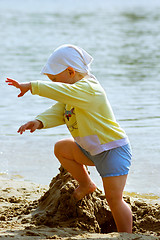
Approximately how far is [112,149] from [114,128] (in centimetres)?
14

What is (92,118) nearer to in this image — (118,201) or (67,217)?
(118,201)

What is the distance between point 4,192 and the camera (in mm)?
4566

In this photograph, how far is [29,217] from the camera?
3854 mm

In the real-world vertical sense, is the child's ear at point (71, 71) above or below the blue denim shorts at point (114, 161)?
above

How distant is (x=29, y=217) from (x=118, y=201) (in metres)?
0.74

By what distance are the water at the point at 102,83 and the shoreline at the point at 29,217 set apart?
33 centimetres

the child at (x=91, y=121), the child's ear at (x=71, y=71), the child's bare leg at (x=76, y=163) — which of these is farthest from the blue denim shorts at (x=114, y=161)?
the child's ear at (x=71, y=71)

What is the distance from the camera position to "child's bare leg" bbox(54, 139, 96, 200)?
148 inches

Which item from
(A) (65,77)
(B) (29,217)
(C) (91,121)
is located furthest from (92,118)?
(B) (29,217)

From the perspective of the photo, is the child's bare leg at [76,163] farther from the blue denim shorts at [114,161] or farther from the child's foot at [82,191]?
the blue denim shorts at [114,161]

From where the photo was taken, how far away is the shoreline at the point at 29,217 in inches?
129

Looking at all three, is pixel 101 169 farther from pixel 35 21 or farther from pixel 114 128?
pixel 35 21

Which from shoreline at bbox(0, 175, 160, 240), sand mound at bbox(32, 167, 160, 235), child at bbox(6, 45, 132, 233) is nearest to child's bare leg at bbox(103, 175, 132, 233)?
child at bbox(6, 45, 132, 233)

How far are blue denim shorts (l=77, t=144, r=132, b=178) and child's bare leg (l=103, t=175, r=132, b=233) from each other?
39 millimetres
